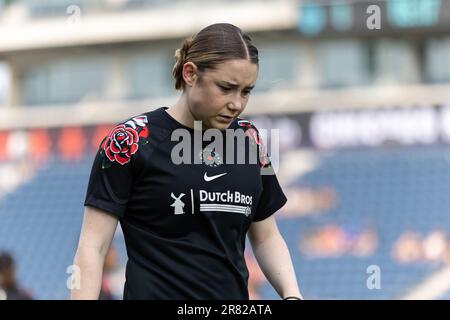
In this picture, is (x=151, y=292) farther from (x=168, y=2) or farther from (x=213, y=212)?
(x=168, y=2)

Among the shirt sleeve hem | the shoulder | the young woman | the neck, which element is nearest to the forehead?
the young woman

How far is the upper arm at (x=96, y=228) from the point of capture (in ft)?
9.07

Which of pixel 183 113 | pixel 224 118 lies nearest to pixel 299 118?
pixel 183 113

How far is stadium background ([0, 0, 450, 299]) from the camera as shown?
1454 cm

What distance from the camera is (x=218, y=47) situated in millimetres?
2754

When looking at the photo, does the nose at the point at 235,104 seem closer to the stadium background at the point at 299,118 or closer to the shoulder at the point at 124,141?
the shoulder at the point at 124,141

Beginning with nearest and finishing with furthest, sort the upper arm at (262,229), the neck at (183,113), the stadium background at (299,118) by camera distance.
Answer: the neck at (183,113) → the upper arm at (262,229) → the stadium background at (299,118)

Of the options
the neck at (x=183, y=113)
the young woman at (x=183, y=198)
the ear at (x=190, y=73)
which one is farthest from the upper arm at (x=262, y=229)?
the ear at (x=190, y=73)

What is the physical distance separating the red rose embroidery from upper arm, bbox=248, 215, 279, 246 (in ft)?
1.53

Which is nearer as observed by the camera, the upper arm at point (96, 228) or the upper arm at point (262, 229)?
the upper arm at point (96, 228)

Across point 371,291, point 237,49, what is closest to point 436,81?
point 371,291

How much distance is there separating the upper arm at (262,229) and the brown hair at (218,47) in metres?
0.51

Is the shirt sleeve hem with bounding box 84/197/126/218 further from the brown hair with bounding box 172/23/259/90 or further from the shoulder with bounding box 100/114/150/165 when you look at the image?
the brown hair with bounding box 172/23/259/90

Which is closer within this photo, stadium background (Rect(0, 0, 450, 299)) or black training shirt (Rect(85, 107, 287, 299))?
→ black training shirt (Rect(85, 107, 287, 299))
